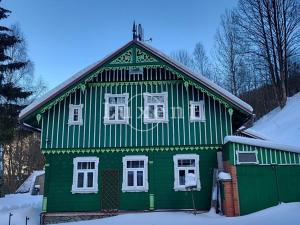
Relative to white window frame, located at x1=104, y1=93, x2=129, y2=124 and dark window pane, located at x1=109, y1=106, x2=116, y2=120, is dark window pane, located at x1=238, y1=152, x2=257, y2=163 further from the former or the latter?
dark window pane, located at x1=109, y1=106, x2=116, y2=120

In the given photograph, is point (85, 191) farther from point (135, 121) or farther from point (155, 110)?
point (155, 110)

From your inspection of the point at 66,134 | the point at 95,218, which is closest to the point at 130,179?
the point at 95,218

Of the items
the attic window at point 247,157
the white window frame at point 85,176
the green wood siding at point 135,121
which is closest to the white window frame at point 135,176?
the green wood siding at point 135,121

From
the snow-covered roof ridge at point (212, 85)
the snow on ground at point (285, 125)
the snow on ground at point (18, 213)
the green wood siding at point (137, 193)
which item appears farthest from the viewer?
the snow on ground at point (285, 125)

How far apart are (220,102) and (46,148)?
882cm

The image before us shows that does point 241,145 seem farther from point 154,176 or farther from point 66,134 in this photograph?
point 66,134

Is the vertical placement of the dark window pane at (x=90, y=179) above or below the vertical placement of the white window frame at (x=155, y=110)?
below

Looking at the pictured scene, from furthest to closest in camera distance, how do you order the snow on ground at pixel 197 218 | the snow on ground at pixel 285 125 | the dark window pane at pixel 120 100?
the snow on ground at pixel 285 125, the dark window pane at pixel 120 100, the snow on ground at pixel 197 218

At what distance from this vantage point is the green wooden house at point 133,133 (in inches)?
639

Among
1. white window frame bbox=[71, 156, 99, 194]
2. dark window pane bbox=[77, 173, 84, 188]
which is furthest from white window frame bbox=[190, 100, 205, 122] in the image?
dark window pane bbox=[77, 173, 84, 188]

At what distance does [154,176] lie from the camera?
53.6ft

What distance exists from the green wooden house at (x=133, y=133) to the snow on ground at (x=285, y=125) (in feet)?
31.0

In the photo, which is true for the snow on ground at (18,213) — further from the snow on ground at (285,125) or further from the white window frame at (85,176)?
the snow on ground at (285,125)

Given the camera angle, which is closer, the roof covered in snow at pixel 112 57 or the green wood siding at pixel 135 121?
the roof covered in snow at pixel 112 57
